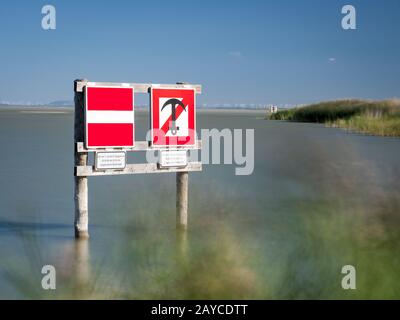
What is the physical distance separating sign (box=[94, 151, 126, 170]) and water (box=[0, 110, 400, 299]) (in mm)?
590

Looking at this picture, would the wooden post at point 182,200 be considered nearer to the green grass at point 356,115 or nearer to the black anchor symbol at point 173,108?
the black anchor symbol at point 173,108

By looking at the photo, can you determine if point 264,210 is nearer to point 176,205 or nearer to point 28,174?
point 176,205

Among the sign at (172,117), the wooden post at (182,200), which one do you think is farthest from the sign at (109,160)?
the wooden post at (182,200)

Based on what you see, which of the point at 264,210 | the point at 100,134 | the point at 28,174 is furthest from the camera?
the point at 28,174

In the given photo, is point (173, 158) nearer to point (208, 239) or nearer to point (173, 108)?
point (173, 108)

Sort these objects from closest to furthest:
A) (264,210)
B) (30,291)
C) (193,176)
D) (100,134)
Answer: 1. (30,291)
2. (100,134)
3. (264,210)
4. (193,176)

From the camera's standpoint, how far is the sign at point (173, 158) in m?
8.04

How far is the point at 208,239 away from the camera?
6359mm

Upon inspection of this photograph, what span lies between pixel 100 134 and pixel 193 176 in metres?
5.67

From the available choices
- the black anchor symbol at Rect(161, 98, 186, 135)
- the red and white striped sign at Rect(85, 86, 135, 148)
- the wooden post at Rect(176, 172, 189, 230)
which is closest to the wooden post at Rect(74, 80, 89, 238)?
the red and white striped sign at Rect(85, 86, 135, 148)

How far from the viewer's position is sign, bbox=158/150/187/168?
8.04 metres

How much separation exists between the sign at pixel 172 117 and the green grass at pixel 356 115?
71.8 ft
